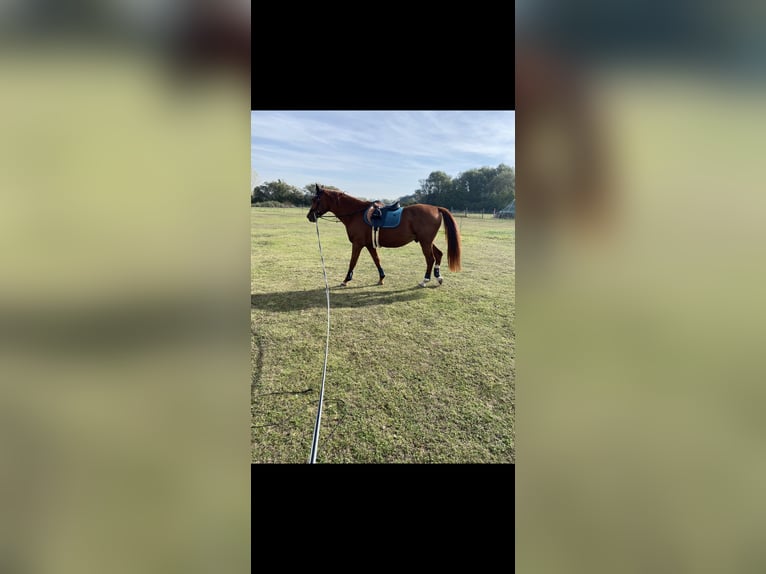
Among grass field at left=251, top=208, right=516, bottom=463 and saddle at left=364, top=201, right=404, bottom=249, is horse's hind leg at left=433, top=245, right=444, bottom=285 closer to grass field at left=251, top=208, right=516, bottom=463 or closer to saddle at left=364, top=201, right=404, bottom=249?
grass field at left=251, top=208, right=516, bottom=463

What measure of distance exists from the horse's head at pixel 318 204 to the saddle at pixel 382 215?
657 mm

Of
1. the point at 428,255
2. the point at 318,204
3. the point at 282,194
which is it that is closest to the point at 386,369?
the point at 428,255

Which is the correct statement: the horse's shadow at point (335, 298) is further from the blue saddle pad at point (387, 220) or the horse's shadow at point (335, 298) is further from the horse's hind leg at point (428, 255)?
the blue saddle pad at point (387, 220)

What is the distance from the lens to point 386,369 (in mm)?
2662

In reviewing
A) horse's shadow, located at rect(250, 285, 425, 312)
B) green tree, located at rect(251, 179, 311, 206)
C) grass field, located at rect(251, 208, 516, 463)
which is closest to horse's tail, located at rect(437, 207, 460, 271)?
grass field, located at rect(251, 208, 516, 463)

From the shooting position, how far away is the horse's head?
16.7ft

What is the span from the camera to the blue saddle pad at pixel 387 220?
498 centimetres

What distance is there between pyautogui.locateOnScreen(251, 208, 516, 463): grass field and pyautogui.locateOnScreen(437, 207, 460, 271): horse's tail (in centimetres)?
36
